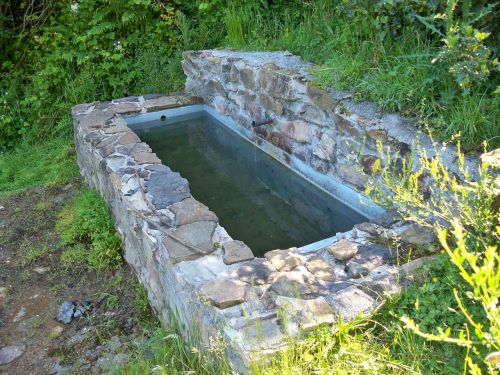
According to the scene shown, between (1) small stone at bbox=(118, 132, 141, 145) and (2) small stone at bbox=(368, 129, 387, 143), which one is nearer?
(2) small stone at bbox=(368, 129, 387, 143)

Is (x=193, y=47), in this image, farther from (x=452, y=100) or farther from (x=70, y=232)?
(x=452, y=100)

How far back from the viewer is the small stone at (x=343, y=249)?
2932mm

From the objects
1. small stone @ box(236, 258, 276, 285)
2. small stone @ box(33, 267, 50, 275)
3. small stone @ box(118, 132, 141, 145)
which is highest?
small stone @ box(118, 132, 141, 145)

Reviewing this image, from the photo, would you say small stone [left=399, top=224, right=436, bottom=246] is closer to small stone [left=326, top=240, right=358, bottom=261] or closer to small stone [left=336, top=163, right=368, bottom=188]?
small stone [left=326, top=240, right=358, bottom=261]

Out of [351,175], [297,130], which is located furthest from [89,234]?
[351,175]

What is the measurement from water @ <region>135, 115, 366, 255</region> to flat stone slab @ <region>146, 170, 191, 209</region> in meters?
0.52

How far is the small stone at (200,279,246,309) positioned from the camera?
259 cm

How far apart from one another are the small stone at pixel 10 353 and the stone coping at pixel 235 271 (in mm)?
899

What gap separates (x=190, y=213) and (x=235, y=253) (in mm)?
591

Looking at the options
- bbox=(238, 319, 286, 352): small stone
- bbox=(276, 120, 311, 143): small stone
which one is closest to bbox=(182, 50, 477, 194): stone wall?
bbox=(276, 120, 311, 143): small stone

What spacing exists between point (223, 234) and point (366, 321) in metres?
1.14

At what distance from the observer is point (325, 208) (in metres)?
4.32

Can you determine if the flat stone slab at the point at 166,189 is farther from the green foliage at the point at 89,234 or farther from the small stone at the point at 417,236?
the small stone at the point at 417,236

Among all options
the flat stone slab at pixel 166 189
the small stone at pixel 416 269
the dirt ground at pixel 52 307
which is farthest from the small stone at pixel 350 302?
the flat stone slab at pixel 166 189
